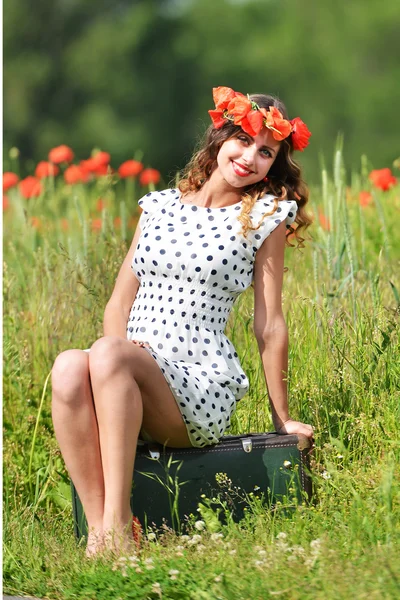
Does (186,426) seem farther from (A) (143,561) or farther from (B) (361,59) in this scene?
(B) (361,59)

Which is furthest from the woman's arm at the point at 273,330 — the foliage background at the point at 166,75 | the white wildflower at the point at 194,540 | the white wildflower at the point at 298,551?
the foliage background at the point at 166,75

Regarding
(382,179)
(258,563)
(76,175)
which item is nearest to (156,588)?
(258,563)

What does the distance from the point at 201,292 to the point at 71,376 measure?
56 cm

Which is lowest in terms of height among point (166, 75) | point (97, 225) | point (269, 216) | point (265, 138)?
point (269, 216)

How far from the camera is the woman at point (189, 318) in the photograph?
312 cm

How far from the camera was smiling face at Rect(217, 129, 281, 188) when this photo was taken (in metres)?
3.51

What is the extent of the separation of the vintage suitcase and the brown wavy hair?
0.74m

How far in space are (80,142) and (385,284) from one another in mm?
17579

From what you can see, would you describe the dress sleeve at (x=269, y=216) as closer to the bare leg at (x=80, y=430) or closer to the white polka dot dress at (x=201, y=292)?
the white polka dot dress at (x=201, y=292)

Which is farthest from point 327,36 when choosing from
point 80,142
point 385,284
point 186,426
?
point 186,426

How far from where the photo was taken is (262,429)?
3953 mm

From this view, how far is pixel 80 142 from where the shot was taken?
855 inches

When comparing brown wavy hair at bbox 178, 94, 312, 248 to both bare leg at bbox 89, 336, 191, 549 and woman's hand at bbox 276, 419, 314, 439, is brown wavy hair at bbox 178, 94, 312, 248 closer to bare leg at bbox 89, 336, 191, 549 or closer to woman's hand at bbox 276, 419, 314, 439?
woman's hand at bbox 276, 419, 314, 439

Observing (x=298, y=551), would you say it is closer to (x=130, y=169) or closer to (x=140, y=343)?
(x=140, y=343)
